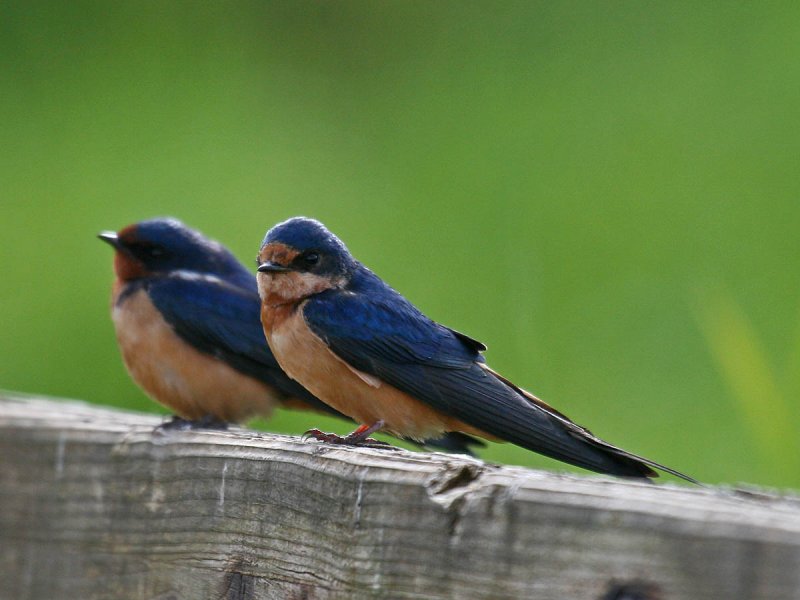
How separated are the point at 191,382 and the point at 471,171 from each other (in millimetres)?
1617

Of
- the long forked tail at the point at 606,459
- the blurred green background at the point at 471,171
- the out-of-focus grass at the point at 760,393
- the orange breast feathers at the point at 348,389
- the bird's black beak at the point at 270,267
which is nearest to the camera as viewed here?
the out-of-focus grass at the point at 760,393

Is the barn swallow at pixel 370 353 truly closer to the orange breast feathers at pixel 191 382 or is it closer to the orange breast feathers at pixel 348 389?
the orange breast feathers at pixel 348 389

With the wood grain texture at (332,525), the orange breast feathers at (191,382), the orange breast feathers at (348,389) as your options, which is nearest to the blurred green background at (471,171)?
the orange breast feathers at (191,382)


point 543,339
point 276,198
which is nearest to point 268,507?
point 543,339

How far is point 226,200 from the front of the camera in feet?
19.4

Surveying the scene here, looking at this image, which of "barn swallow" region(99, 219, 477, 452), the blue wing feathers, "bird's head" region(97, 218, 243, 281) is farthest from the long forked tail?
"bird's head" region(97, 218, 243, 281)

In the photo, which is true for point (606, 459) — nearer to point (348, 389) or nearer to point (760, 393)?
point (760, 393)

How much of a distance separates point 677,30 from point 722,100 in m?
0.61

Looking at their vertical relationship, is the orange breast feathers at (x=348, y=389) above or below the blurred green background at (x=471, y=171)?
below

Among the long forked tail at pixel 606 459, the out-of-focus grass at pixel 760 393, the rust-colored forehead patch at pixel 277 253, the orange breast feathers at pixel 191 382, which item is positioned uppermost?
the rust-colored forehead patch at pixel 277 253

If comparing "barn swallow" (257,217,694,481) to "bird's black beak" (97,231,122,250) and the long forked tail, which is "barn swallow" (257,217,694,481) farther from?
"bird's black beak" (97,231,122,250)

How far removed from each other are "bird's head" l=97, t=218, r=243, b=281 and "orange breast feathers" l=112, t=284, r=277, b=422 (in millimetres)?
370

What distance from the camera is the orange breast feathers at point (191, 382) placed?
481cm

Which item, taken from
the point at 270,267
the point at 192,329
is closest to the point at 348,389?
the point at 270,267
